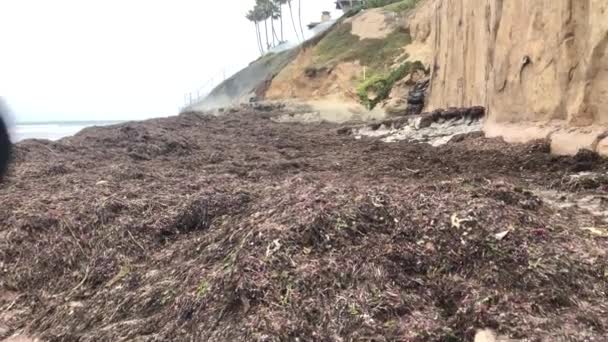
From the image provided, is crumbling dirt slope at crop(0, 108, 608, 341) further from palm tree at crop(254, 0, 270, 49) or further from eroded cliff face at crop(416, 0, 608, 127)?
palm tree at crop(254, 0, 270, 49)

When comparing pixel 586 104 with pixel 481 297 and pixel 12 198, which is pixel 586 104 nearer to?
pixel 481 297

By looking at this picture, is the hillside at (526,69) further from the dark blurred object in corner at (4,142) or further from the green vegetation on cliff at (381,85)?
the dark blurred object in corner at (4,142)

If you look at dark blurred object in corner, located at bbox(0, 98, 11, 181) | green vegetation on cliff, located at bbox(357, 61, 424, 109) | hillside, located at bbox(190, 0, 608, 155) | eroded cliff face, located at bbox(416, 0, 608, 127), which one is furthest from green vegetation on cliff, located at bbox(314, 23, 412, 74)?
dark blurred object in corner, located at bbox(0, 98, 11, 181)

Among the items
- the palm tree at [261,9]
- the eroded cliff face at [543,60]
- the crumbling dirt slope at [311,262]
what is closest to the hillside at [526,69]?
the eroded cliff face at [543,60]

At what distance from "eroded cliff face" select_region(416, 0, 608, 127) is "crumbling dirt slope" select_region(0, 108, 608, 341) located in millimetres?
790

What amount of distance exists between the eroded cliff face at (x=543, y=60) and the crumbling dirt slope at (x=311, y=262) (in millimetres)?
790

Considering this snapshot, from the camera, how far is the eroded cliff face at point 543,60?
5.64 m

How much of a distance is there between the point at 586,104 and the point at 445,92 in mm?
8044

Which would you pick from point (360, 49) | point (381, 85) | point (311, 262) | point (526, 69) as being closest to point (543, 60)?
point (526, 69)

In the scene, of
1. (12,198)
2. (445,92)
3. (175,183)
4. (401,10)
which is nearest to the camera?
(12,198)

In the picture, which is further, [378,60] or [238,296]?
[378,60]

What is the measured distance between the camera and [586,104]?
5785 millimetres

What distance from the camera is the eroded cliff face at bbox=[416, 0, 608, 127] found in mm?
5637

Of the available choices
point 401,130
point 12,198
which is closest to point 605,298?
point 12,198
